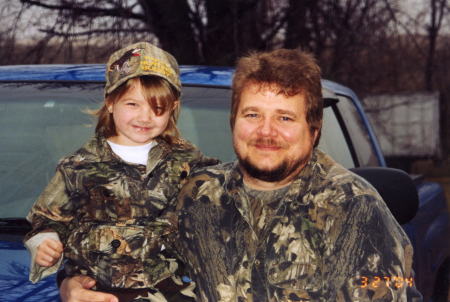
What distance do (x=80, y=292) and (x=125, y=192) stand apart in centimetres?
36

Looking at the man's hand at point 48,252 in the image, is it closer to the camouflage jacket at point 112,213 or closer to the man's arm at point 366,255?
the camouflage jacket at point 112,213

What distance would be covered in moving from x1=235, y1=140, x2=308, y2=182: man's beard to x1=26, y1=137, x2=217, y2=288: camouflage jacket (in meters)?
0.42

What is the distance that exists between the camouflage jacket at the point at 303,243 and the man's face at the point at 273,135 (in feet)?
0.17

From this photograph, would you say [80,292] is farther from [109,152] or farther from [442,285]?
[442,285]

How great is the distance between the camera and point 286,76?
2322mm

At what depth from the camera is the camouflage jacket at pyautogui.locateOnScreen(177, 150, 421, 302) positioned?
7.06ft

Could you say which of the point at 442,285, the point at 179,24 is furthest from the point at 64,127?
the point at 179,24

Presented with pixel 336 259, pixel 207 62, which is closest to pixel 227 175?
pixel 336 259

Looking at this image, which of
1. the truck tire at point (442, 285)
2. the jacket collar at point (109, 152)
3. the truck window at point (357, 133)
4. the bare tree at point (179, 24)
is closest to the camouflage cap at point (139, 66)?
the jacket collar at point (109, 152)

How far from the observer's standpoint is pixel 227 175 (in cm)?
247

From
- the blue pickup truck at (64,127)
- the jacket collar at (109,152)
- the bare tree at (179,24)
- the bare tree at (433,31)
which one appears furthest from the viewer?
the bare tree at (433,31)

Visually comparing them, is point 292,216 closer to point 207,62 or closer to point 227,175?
point 227,175

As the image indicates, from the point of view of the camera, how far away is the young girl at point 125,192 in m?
2.55
